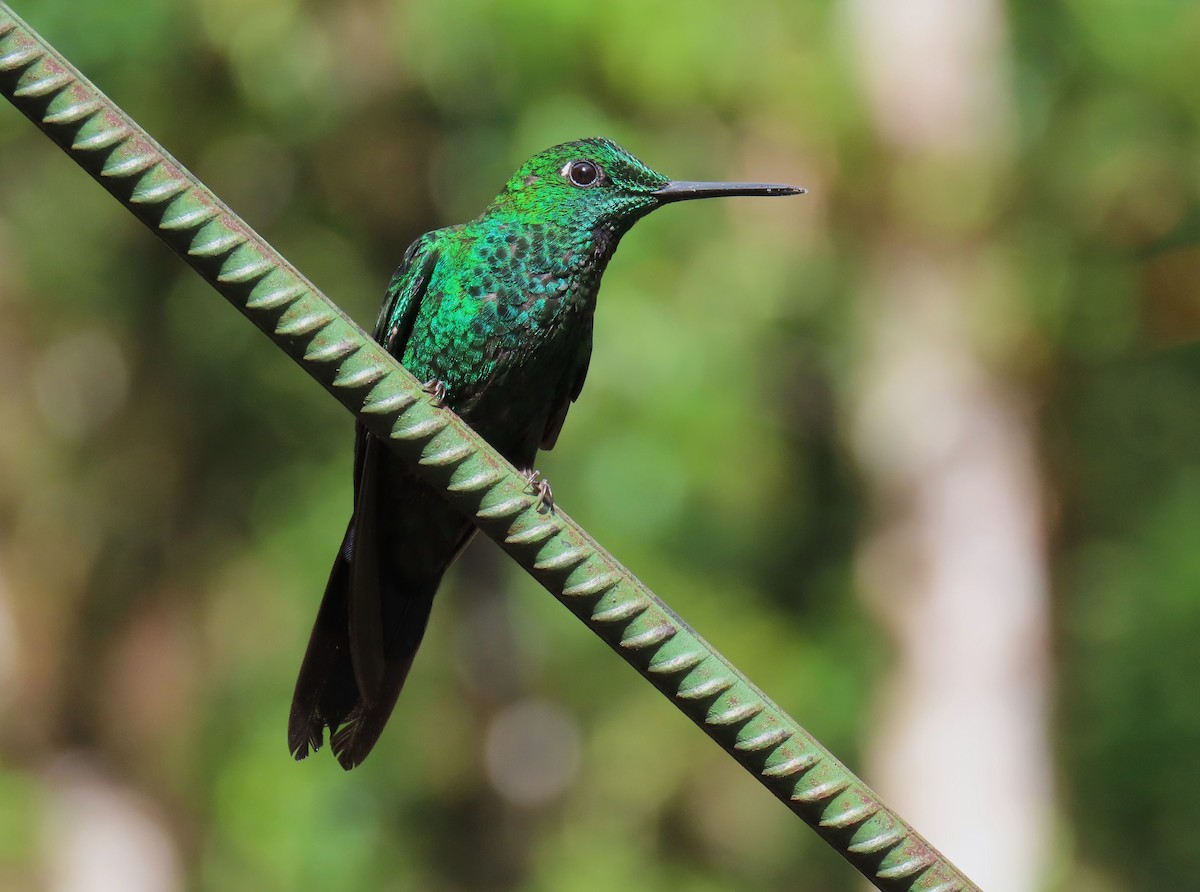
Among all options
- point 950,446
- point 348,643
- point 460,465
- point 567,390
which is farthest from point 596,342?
point 460,465

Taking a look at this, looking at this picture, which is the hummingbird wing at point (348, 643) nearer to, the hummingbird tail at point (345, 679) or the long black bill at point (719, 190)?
the hummingbird tail at point (345, 679)

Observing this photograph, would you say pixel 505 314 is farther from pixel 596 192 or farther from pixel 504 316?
pixel 596 192

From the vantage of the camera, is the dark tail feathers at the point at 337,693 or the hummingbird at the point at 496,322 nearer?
the dark tail feathers at the point at 337,693

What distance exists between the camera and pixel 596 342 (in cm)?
1172

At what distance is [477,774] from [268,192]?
16.8ft

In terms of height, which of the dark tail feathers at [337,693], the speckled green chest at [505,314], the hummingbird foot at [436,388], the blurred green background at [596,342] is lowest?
the dark tail feathers at [337,693]

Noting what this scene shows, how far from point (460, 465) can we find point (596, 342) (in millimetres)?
9286

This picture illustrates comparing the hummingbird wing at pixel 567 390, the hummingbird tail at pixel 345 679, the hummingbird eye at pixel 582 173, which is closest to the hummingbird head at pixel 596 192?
the hummingbird eye at pixel 582 173

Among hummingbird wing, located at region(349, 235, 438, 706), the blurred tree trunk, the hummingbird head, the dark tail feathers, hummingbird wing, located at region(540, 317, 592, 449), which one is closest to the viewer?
hummingbird wing, located at region(349, 235, 438, 706)

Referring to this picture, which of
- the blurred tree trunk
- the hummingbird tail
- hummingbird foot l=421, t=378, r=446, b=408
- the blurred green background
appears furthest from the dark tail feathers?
the blurred tree trunk

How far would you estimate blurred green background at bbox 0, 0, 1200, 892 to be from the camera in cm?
1123

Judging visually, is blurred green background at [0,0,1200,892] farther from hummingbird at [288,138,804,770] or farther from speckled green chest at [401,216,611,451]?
speckled green chest at [401,216,611,451]

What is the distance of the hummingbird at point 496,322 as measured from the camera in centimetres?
440

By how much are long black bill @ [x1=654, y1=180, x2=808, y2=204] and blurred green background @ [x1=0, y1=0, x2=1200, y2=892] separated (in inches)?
249
